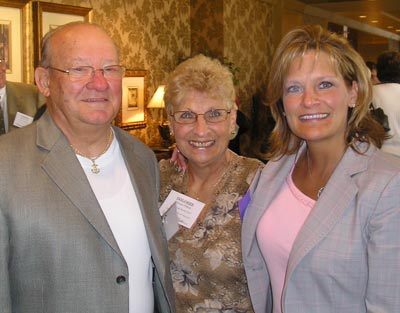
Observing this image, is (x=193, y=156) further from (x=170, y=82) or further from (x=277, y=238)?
(x=277, y=238)

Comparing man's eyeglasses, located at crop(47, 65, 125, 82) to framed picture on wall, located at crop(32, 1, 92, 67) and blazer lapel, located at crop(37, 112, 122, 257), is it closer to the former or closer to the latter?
blazer lapel, located at crop(37, 112, 122, 257)

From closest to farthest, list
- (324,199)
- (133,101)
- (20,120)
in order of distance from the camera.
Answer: (324,199), (20,120), (133,101)

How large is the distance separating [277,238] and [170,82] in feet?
2.71

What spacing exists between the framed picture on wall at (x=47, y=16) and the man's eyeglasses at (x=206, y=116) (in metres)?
2.36

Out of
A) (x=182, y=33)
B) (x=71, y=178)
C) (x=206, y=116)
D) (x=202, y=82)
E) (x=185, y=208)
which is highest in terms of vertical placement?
(x=182, y=33)

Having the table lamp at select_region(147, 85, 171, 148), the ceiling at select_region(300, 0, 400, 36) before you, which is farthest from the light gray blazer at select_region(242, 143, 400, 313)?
the ceiling at select_region(300, 0, 400, 36)

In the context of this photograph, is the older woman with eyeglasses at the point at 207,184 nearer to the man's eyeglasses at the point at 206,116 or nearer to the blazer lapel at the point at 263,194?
the man's eyeglasses at the point at 206,116

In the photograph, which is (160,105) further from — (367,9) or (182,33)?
(367,9)

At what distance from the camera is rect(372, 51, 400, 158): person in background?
4.04 meters

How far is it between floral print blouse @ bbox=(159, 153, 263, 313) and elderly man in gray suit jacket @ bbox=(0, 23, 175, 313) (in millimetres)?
135

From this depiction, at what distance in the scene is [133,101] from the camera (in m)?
5.24

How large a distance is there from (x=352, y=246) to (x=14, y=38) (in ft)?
10.8

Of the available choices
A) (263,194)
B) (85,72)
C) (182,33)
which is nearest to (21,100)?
(85,72)

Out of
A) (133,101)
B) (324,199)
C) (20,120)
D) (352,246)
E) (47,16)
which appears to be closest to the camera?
(352,246)
